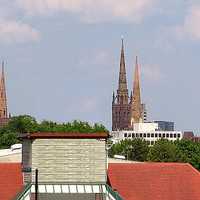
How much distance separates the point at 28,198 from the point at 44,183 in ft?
3.54

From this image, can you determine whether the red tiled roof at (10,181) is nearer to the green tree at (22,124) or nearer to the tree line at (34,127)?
the tree line at (34,127)

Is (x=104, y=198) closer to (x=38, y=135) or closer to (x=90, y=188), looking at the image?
(x=90, y=188)

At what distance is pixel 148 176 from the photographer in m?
53.8

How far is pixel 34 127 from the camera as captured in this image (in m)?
162

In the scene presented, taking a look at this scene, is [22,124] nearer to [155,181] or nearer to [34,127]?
[34,127]

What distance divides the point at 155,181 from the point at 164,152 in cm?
8013

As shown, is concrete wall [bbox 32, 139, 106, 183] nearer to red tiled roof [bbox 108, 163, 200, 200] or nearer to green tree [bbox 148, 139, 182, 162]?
red tiled roof [bbox 108, 163, 200, 200]

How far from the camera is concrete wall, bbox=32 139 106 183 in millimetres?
47438

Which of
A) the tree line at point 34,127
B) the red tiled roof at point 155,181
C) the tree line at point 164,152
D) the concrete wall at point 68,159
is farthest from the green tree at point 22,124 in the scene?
the concrete wall at point 68,159

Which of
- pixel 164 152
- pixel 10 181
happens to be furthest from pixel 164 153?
pixel 10 181

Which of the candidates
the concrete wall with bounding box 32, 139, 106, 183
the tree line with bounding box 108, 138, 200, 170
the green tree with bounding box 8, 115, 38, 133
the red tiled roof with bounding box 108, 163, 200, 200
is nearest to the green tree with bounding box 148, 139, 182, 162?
the tree line with bounding box 108, 138, 200, 170

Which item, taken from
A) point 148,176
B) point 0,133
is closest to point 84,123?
point 0,133

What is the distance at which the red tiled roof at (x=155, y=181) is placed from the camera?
51.9 metres

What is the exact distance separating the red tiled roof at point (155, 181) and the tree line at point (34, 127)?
8078cm
